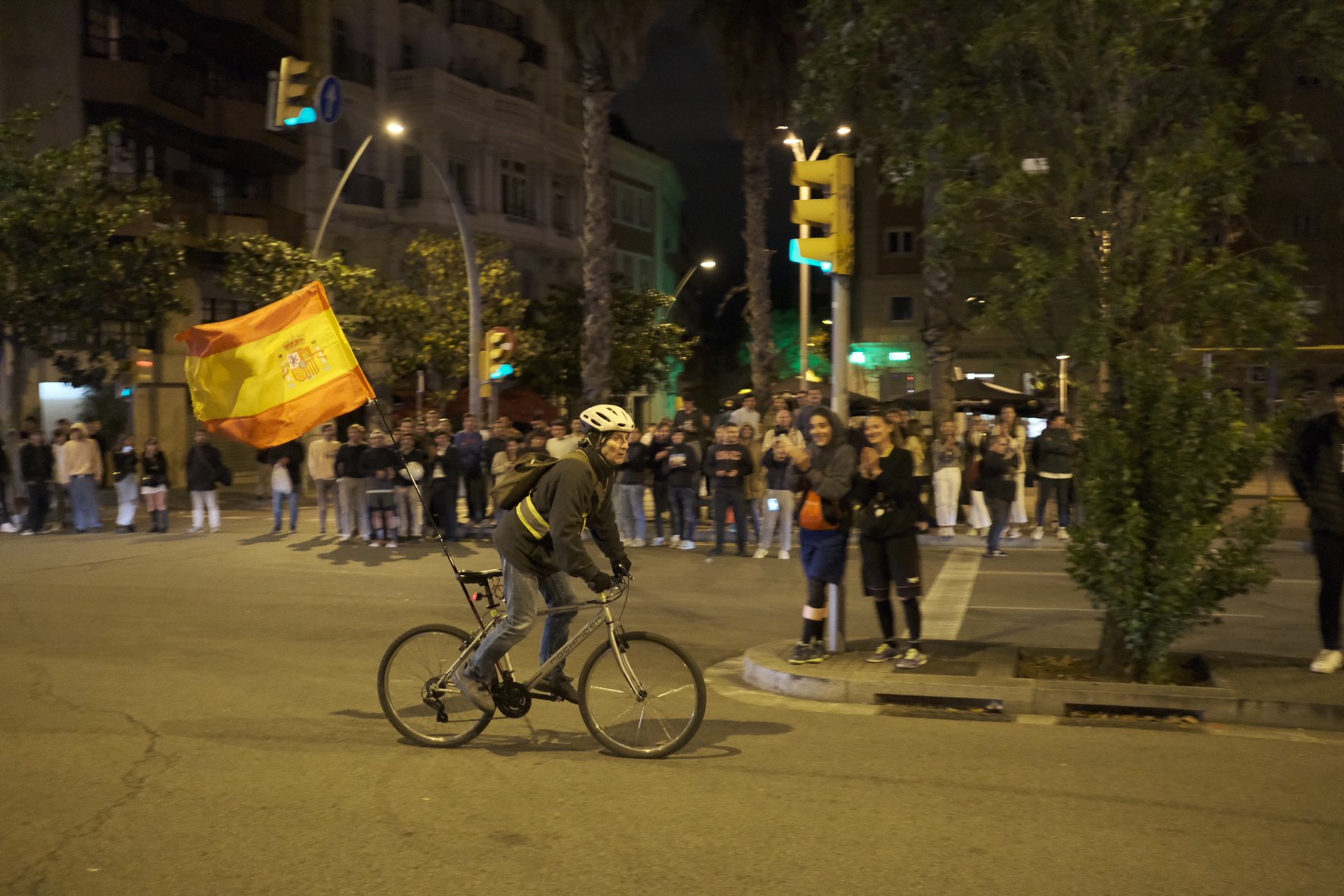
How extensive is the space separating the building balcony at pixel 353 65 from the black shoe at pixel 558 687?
105ft

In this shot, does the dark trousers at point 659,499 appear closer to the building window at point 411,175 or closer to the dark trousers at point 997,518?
the dark trousers at point 997,518

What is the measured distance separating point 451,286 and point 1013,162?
2470 centimetres

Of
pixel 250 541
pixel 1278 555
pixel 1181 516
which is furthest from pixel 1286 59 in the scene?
pixel 250 541

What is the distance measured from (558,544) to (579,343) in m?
30.1

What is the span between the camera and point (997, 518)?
1608 cm

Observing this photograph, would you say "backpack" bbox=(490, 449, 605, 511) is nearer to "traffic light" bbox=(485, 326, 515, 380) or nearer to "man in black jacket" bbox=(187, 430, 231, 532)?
"man in black jacket" bbox=(187, 430, 231, 532)

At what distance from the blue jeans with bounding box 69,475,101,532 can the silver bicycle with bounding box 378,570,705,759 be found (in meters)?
15.0

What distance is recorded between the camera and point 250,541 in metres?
18.0

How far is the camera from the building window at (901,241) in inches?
2056

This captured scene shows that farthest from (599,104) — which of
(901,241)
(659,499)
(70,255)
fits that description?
(901,241)

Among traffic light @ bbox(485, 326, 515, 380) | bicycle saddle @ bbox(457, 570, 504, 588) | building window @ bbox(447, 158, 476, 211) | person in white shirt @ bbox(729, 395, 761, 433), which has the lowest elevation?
bicycle saddle @ bbox(457, 570, 504, 588)

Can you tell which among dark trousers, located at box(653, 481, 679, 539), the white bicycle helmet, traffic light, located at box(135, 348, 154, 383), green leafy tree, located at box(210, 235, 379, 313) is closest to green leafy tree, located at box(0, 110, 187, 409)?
green leafy tree, located at box(210, 235, 379, 313)

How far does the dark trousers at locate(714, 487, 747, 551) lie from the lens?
1597 centimetres

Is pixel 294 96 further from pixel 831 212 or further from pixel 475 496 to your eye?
pixel 831 212
